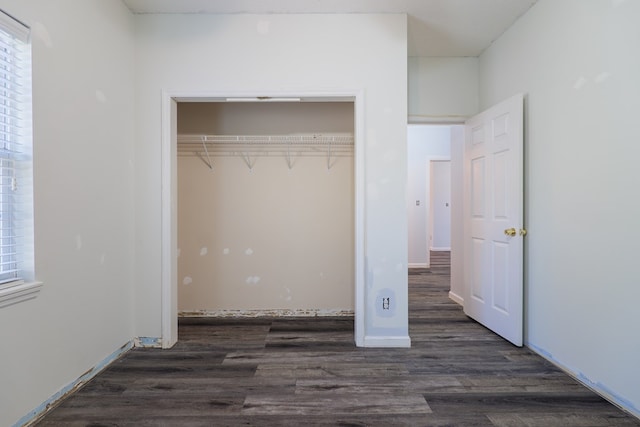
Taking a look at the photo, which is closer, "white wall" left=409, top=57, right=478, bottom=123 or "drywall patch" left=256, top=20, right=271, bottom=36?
"drywall patch" left=256, top=20, right=271, bottom=36

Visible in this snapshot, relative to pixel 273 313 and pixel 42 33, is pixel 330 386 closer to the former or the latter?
pixel 273 313

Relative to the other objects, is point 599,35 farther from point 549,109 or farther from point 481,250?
point 481,250

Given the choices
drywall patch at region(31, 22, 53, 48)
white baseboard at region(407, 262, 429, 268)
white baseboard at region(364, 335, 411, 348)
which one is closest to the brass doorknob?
white baseboard at region(364, 335, 411, 348)

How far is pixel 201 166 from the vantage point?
11.6 ft

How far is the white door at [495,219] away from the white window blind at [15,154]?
3.27 m

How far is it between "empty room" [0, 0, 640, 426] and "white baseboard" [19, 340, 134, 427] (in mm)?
12

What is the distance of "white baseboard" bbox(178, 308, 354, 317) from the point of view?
11.5 ft

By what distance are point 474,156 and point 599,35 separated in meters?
1.38

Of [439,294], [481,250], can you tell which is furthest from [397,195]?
[439,294]

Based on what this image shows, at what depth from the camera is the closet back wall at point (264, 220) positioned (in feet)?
11.6

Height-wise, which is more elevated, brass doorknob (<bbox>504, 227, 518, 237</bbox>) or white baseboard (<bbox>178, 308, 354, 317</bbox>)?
brass doorknob (<bbox>504, 227, 518, 237</bbox>)

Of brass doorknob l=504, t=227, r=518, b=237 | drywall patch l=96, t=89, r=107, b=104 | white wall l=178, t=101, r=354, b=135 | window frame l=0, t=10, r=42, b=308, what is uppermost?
white wall l=178, t=101, r=354, b=135

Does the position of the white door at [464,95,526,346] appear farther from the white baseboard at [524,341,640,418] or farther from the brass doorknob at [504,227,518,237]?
the white baseboard at [524,341,640,418]

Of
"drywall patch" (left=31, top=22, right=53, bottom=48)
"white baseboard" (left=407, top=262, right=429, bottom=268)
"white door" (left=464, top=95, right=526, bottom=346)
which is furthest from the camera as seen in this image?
"white baseboard" (left=407, top=262, right=429, bottom=268)
